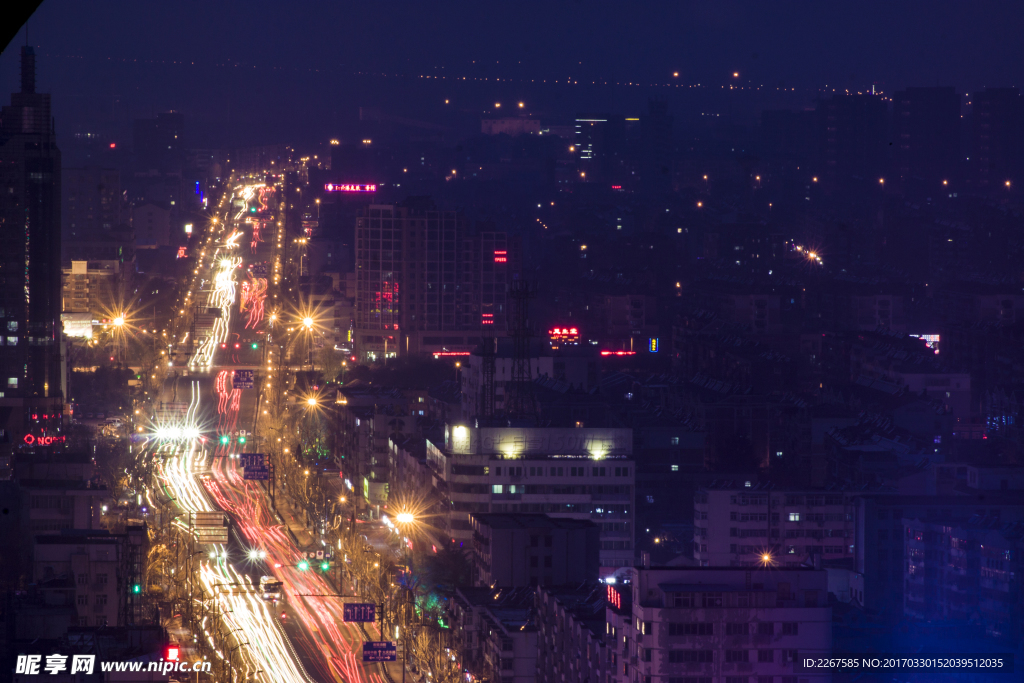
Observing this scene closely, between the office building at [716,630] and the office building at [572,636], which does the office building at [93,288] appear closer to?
the office building at [572,636]

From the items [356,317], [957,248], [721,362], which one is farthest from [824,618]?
[957,248]

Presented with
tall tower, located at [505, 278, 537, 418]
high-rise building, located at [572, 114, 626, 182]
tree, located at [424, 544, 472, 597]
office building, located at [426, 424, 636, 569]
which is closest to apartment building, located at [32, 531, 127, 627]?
tree, located at [424, 544, 472, 597]

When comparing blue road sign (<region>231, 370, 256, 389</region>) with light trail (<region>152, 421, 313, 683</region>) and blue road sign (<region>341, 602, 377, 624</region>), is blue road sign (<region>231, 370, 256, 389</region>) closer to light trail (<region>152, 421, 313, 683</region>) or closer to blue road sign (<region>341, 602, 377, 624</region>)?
light trail (<region>152, 421, 313, 683</region>)

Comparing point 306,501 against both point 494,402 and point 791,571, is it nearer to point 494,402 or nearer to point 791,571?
point 494,402

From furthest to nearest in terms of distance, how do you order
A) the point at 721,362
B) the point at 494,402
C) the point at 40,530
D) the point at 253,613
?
the point at 721,362
the point at 494,402
the point at 40,530
the point at 253,613

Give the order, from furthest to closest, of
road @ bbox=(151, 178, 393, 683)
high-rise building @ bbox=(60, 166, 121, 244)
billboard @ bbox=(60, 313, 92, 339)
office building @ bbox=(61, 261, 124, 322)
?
high-rise building @ bbox=(60, 166, 121, 244) < office building @ bbox=(61, 261, 124, 322) < billboard @ bbox=(60, 313, 92, 339) < road @ bbox=(151, 178, 393, 683)

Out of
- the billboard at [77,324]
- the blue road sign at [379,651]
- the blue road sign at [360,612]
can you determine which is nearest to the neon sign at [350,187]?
the billboard at [77,324]

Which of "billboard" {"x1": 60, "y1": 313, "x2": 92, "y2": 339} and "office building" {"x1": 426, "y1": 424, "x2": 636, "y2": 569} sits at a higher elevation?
"billboard" {"x1": 60, "y1": 313, "x2": 92, "y2": 339}
